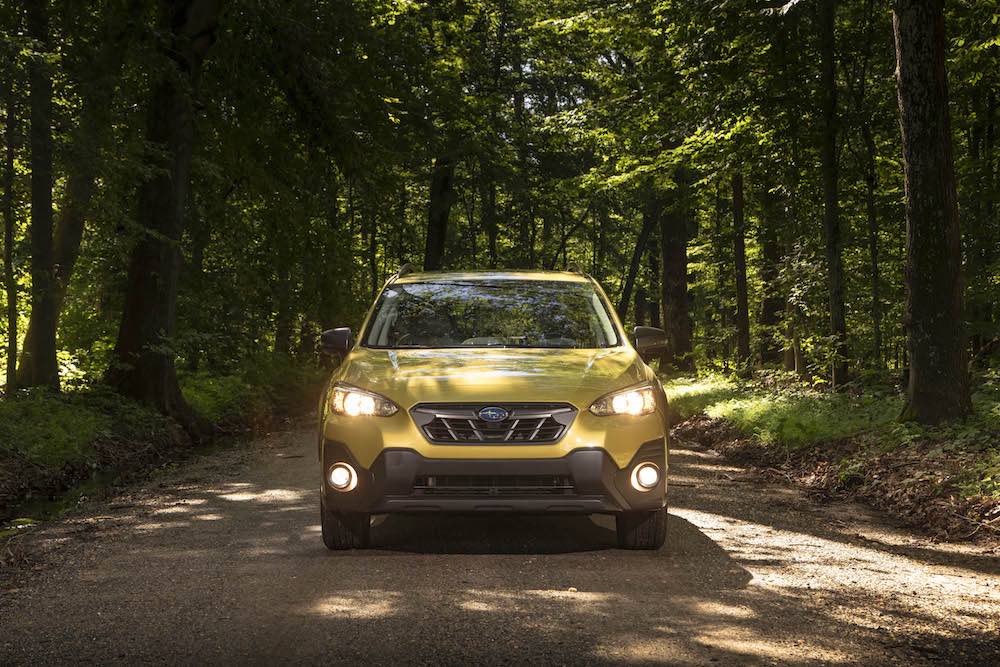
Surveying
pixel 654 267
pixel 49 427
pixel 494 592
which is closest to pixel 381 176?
pixel 49 427

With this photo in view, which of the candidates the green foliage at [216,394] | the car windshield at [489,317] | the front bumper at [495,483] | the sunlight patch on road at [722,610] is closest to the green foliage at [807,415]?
the car windshield at [489,317]

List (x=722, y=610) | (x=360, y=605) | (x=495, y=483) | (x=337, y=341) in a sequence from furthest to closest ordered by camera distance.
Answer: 1. (x=337, y=341)
2. (x=495, y=483)
3. (x=360, y=605)
4. (x=722, y=610)

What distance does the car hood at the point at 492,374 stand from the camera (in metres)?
6.54

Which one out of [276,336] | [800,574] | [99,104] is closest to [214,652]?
[800,574]

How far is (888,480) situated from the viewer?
32.5 feet

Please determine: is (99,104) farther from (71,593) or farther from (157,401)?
(71,593)

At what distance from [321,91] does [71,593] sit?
12.6m

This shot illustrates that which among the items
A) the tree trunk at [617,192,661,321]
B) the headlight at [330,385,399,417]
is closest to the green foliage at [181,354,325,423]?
the headlight at [330,385,399,417]

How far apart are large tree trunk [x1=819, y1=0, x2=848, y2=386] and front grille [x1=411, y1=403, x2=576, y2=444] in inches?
427

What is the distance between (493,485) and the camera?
21.2ft

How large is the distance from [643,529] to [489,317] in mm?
2016

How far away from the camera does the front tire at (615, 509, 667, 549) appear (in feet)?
22.7

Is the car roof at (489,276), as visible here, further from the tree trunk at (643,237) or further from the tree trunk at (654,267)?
the tree trunk at (654,267)

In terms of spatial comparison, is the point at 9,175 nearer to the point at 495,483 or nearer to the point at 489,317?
the point at 489,317
